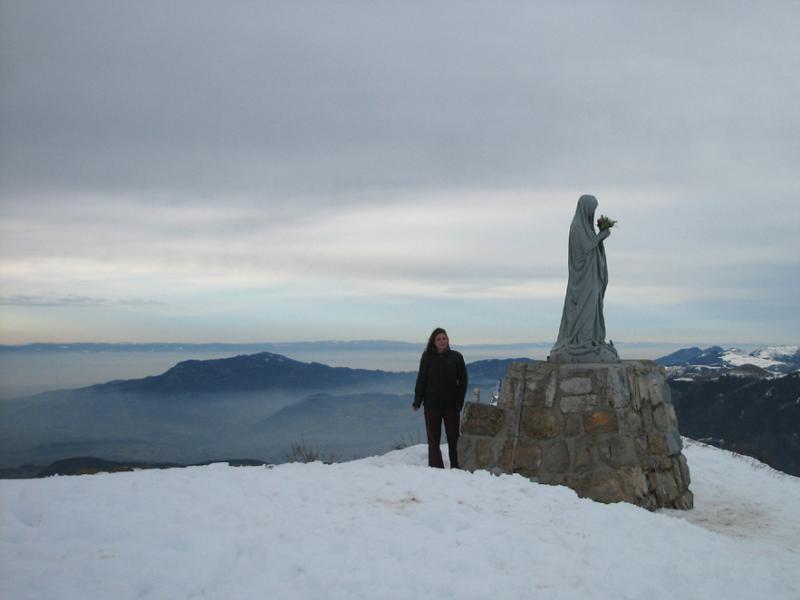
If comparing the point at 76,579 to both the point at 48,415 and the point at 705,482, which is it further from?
the point at 48,415

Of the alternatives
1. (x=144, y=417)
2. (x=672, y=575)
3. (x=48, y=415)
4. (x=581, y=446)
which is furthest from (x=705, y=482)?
(x=144, y=417)

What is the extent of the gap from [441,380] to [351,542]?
3808 mm

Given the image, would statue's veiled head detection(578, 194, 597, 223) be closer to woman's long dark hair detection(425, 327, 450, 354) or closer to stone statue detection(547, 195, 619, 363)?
stone statue detection(547, 195, 619, 363)

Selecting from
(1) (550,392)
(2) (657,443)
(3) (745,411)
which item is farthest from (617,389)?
(3) (745,411)

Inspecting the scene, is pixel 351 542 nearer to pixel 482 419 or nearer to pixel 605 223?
pixel 482 419

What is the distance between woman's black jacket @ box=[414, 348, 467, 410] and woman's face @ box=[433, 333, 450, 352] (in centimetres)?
7

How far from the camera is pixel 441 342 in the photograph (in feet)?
→ 30.9

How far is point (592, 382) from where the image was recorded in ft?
31.6

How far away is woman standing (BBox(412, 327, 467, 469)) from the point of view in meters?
9.42

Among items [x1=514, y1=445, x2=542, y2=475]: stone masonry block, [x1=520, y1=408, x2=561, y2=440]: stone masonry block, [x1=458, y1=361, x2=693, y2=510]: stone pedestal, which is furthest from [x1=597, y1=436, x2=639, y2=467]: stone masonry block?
[x1=514, y1=445, x2=542, y2=475]: stone masonry block

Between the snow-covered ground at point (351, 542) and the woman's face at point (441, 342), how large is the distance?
64.1 inches

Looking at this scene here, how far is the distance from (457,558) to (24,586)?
2.93m

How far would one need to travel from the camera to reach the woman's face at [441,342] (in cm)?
943

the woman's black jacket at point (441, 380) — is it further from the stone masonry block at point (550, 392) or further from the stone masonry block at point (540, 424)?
the stone masonry block at point (550, 392)
